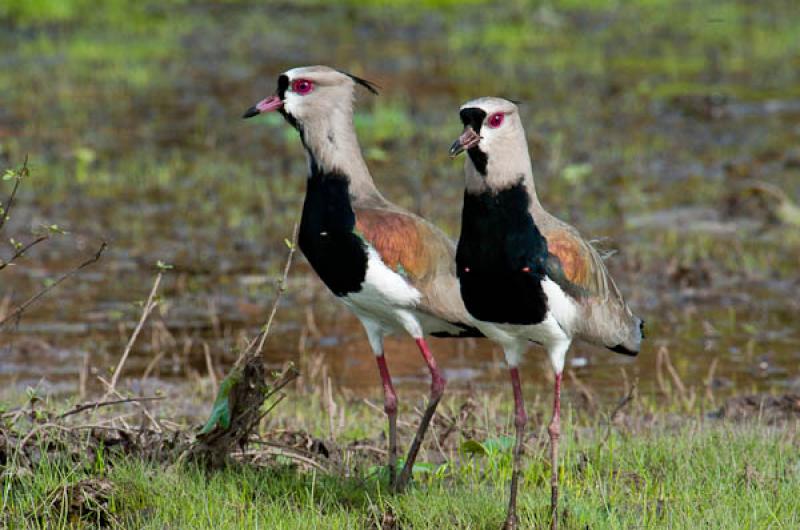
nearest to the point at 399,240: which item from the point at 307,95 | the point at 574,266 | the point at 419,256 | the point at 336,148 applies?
the point at 419,256

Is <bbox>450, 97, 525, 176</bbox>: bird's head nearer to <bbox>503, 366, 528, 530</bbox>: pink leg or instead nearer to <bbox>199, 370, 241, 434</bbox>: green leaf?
<bbox>503, 366, 528, 530</bbox>: pink leg

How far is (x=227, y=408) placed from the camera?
5.57m

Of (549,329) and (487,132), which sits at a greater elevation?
(487,132)

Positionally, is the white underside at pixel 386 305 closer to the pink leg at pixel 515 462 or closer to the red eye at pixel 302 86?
the pink leg at pixel 515 462

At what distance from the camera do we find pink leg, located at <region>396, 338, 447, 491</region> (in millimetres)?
5520

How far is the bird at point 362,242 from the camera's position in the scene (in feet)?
18.0

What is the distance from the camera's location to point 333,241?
548 centimetres

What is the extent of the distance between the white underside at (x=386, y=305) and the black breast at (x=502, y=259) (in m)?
0.69

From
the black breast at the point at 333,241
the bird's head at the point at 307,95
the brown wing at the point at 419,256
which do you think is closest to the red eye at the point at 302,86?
the bird's head at the point at 307,95

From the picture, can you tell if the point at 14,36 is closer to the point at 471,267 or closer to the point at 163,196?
the point at 163,196

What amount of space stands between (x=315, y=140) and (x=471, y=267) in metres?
1.15

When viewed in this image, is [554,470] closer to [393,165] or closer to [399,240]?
[399,240]

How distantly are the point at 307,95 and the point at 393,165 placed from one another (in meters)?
7.10

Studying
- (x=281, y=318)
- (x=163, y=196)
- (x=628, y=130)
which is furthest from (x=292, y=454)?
(x=628, y=130)
